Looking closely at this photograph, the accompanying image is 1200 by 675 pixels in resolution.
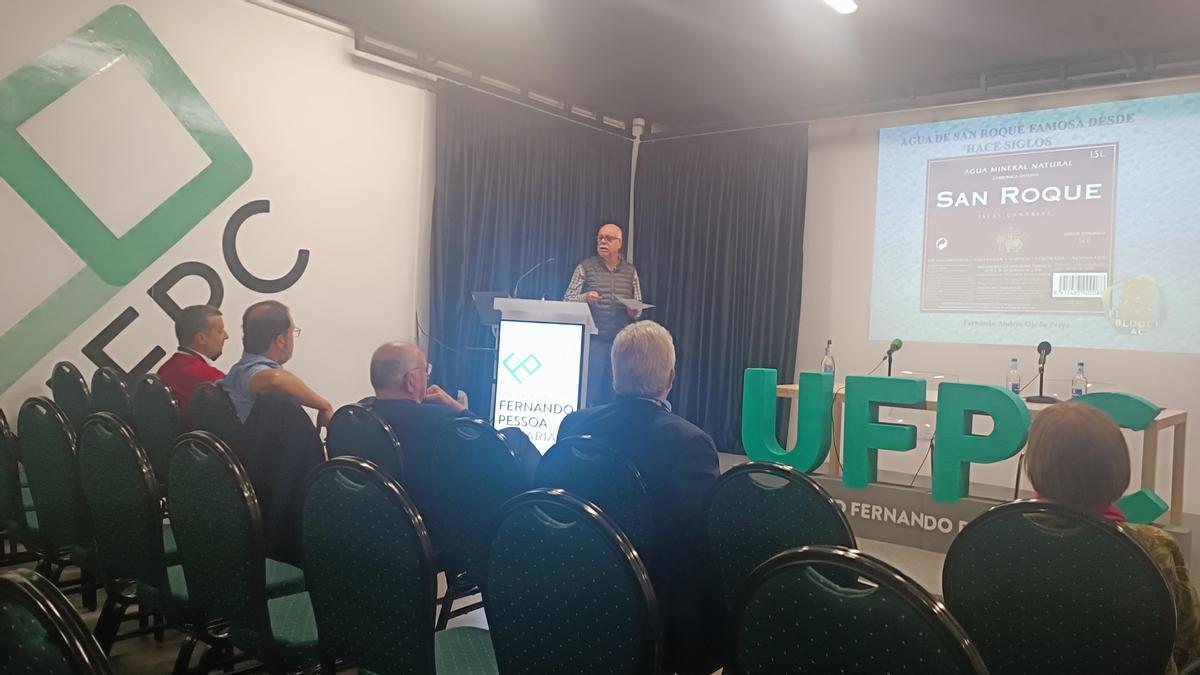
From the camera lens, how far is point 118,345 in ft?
14.4

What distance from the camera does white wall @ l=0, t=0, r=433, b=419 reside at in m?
4.11

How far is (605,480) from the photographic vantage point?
77.5 inches

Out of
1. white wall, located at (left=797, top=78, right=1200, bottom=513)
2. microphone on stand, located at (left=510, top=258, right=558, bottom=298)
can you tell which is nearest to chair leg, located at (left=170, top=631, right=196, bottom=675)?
microphone on stand, located at (left=510, top=258, right=558, bottom=298)

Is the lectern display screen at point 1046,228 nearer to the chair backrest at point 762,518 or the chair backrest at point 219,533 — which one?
the chair backrest at point 762,518

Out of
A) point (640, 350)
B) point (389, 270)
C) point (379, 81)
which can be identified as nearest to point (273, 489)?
point (640, 350)

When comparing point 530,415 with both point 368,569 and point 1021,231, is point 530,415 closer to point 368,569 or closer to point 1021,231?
point 368,569

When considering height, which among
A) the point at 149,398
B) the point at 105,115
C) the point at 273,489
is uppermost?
the point at 105,115

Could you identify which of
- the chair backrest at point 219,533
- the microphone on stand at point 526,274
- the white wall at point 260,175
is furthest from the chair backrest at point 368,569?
the microphone on stand at point 526,274

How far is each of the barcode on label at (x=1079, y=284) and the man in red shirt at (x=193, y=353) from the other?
17.0 ft

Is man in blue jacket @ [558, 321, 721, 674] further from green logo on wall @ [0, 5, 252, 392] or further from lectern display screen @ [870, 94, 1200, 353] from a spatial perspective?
lectern display screen @ [870, 94, 1200, 353]

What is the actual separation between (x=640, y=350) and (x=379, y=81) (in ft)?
13.5

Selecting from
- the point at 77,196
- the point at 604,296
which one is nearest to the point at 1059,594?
the point at 77,196

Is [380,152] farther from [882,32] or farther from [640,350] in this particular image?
[640,350]

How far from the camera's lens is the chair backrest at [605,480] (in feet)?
6.23
